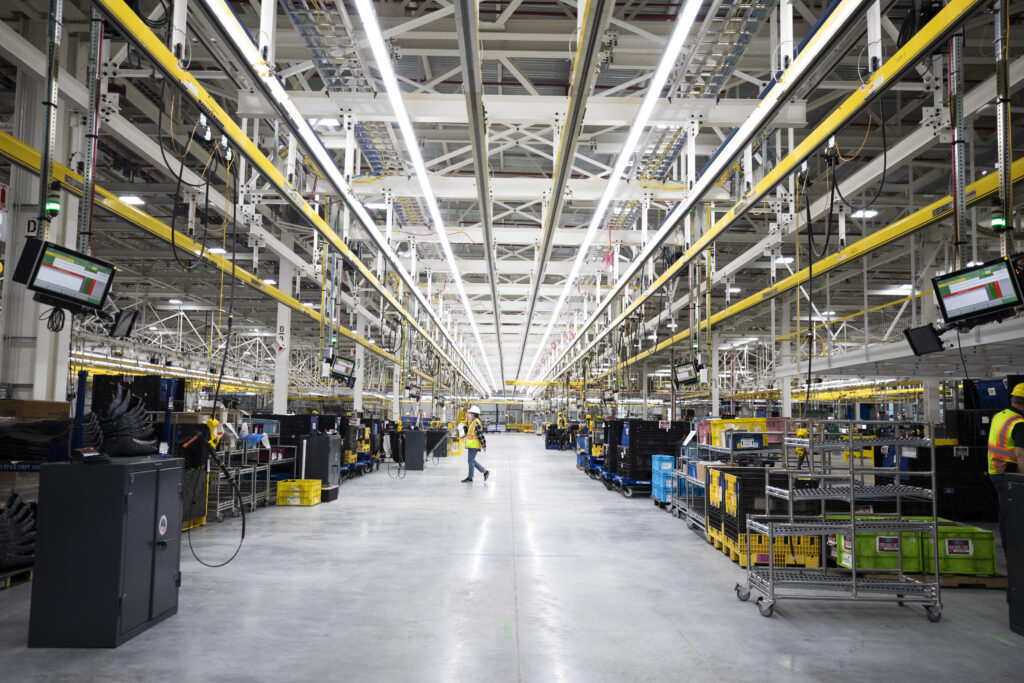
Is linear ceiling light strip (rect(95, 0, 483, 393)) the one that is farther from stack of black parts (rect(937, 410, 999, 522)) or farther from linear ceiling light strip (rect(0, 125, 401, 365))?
stack of black parts (rect(937, 410, 999, 522))

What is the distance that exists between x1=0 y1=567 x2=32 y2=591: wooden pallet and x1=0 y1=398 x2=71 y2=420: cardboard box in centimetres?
150

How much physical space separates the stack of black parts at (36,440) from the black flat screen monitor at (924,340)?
24.3 feet

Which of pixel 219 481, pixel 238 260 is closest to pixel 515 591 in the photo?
pixel 219 481

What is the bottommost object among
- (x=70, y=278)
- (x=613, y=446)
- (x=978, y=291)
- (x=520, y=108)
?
(x=613, y=446)

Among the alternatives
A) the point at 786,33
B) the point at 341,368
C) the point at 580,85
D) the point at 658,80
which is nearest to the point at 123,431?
the point at 580,85

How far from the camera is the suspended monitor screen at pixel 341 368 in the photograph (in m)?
13.5

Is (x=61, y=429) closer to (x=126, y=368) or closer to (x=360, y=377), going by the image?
(x=360, y=377)

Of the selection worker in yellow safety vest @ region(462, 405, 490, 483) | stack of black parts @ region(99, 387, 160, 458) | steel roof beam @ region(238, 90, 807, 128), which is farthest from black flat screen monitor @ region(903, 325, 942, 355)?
worker in yellow safety vest @ region(462, 405, 490, 483)

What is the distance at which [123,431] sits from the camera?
19.0 ft

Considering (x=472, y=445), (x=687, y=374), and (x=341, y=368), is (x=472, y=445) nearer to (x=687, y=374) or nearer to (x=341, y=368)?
(x=341, y=368)

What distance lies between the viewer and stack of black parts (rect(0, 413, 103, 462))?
20.8 feet

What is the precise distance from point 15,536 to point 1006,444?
30.3ft

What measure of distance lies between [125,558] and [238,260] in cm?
1316

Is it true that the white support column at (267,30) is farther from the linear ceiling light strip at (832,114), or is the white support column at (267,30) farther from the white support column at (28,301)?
the linear ceiling light strip at (832,114)
